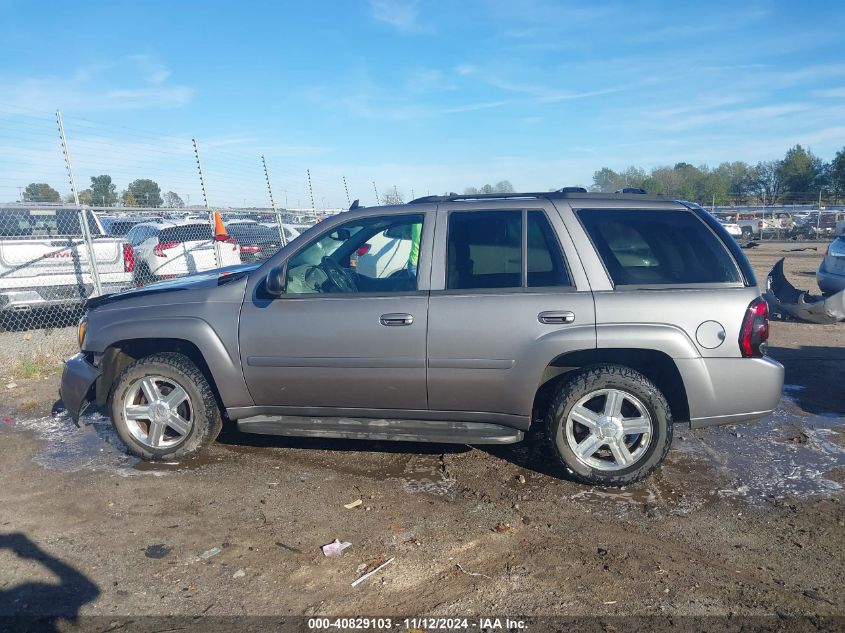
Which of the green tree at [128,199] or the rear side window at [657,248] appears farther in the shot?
the green tree at [128,199]

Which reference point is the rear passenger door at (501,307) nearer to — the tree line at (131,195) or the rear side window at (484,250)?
the rear side window at (484,250)

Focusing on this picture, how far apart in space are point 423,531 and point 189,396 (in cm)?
201

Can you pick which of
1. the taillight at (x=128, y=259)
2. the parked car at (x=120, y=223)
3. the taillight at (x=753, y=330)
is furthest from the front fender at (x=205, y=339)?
the parked car at (x=120, y=223)

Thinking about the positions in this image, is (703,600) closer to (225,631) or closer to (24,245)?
(225,631)

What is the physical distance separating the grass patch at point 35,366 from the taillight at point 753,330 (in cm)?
705

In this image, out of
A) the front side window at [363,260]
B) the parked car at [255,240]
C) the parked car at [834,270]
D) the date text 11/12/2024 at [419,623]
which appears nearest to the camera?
the date text 11/12/2024 at [419,623]

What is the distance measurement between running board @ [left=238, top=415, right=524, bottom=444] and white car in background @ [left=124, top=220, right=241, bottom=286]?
267 inches

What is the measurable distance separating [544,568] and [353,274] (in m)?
2.41

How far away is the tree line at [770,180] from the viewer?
43.6 meters

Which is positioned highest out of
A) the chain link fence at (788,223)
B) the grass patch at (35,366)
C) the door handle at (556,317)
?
the door handle at (556,317)

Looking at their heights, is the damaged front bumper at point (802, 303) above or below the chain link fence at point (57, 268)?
below

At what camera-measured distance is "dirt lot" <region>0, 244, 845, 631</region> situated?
3.11 m

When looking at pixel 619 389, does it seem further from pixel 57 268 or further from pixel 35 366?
pixel 57 268

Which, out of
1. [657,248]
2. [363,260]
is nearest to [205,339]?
[363,260]
